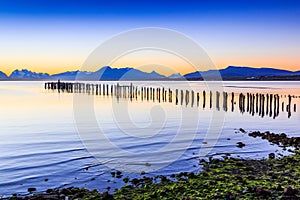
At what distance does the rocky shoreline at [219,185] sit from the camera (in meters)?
8.45

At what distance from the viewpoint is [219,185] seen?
9.36 meters

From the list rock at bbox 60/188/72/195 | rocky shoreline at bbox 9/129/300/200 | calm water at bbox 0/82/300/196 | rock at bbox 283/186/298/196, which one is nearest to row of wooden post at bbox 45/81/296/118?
calm water at bbox 0/82/300/196

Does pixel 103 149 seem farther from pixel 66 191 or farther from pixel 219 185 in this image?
pixel 219 185

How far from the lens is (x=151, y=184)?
9984 mm

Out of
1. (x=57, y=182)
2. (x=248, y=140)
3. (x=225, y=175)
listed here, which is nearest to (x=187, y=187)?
(x=225, y=175)

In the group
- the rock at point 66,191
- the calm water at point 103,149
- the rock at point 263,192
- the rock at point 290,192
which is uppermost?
the rock at point 290,192

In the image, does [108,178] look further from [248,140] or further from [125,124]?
[125,124]

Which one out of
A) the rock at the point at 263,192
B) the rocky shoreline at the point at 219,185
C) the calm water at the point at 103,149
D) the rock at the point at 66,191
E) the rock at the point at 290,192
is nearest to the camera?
the rock at the point at 290,192

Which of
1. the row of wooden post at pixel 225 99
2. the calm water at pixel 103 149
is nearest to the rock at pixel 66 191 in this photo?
the calm water at pixel 103 149

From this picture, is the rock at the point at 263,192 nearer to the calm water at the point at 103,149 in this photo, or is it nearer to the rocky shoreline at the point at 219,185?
the rocky shoreline at the point at 219,185

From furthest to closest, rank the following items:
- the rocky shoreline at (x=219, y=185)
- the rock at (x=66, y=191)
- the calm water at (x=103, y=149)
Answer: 1. the calm water at (x=103, y=149)
2. the rock at (x=66, y=191)
3. the rocky shoreline at (x=219, y=185)

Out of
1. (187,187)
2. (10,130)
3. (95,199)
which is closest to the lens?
(95,199)

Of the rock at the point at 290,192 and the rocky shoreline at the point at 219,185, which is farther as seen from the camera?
the rocky shoreline at the point at 219,185

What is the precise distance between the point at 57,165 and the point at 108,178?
297cm
